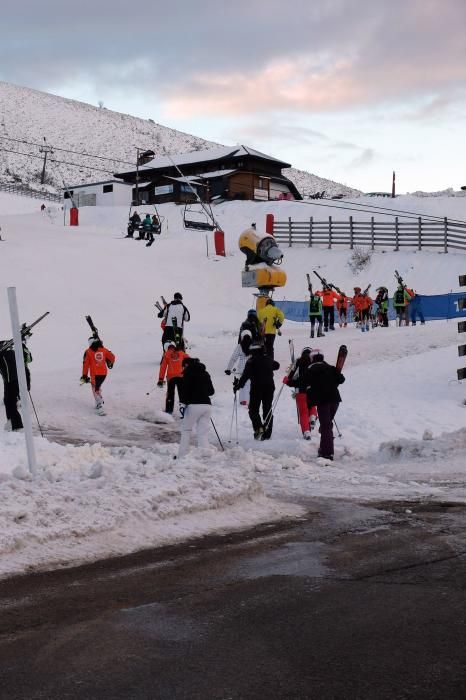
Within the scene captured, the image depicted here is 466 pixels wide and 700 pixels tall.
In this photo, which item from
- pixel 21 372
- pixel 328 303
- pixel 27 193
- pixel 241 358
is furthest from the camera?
pixel 27 193

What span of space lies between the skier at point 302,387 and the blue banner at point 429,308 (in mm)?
15615

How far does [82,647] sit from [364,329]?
25.0 m

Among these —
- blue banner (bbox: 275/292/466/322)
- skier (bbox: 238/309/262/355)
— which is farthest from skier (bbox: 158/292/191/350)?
blue banner (bbox: 275/292/466/322)

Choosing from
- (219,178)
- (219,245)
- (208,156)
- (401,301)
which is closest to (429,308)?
(401,301)

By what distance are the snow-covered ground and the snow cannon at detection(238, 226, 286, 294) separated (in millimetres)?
1974

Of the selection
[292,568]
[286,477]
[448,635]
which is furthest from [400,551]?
[286,477]

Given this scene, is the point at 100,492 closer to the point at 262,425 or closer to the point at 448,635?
the point at 448,635

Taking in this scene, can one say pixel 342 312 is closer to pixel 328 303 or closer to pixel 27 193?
pixel 328 303

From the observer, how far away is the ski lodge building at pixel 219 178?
216ft

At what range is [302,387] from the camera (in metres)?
14.0

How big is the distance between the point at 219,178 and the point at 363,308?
3812cm

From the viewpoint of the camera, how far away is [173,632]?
471cm

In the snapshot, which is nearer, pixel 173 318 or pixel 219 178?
pixel 173 318

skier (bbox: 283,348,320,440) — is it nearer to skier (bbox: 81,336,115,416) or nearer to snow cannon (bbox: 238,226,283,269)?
Result: skier (bbox: 81,336,115,416)
